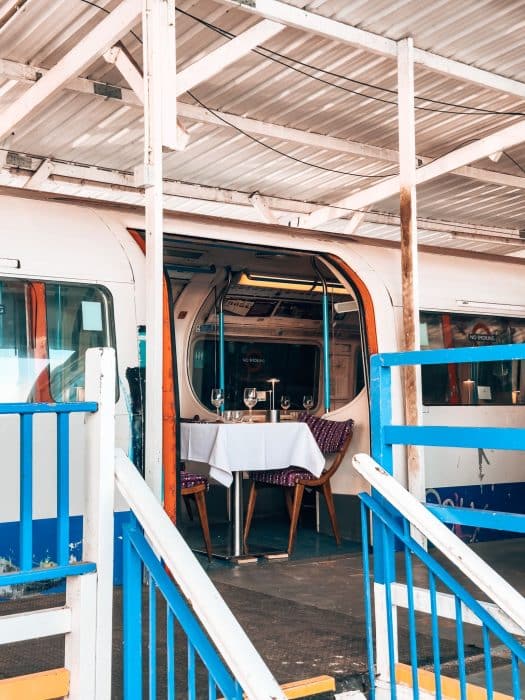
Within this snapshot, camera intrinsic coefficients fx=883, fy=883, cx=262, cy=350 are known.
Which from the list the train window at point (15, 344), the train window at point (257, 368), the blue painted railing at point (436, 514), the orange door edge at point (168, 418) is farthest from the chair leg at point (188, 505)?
the blue painted railing at point (436, 514)

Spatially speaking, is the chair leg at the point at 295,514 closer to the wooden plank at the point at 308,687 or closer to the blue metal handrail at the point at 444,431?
the blue metal handrail at the point at 444,431

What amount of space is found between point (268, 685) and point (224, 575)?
151 inches

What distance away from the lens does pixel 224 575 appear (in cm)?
588

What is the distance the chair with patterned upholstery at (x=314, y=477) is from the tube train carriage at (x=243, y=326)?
0.21 meters

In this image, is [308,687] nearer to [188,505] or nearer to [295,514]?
[295,514]

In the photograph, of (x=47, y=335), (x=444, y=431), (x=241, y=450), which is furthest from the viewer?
(x=241, y=450)

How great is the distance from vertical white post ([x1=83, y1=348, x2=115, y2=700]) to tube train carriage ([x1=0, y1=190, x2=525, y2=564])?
2501 mm

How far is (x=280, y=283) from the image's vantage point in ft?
30.5

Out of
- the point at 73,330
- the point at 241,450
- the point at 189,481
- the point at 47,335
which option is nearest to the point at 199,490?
the point at 189,481

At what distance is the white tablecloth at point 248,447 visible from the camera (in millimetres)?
6246

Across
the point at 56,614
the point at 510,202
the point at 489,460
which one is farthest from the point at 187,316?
the point at 56,614

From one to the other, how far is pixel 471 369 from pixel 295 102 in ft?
9.22

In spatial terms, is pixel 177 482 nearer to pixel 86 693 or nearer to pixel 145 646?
pixel 145 646

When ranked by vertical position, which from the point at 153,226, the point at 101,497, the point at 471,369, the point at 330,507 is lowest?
the point at 330,507
